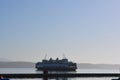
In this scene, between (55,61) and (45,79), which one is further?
(55,61)

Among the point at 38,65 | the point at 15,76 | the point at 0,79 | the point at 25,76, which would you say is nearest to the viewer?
the point at 0,79

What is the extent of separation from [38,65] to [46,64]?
867cm

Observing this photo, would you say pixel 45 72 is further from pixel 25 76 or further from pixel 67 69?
pixel 67 69

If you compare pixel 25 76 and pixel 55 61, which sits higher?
pixel 55 61

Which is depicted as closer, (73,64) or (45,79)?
(45,79)

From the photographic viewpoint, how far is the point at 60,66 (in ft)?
500

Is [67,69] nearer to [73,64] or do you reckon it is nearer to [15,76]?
[73,64]

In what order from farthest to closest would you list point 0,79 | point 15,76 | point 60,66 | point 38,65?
point 38,65, point 60,66, point 15,76, point 0,79

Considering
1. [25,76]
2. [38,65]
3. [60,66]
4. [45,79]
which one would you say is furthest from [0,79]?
[38,65]

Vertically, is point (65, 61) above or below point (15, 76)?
above

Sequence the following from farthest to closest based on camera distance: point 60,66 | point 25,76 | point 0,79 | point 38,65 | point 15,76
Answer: point 38,65
point 60,66
point 25,76
point 15,76
point 0,79

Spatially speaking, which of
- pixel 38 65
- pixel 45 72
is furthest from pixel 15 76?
pixel 38 65

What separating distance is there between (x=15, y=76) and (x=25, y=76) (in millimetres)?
2130

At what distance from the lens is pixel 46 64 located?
509ft
